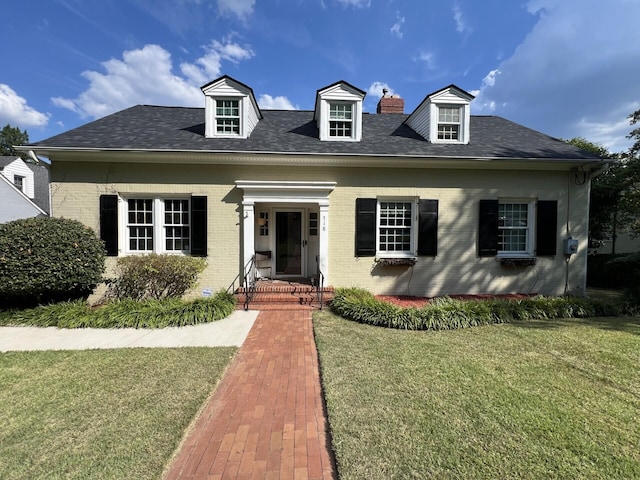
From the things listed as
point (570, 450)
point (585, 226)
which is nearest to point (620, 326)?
point (585, 226)

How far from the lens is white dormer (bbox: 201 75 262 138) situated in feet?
26.3

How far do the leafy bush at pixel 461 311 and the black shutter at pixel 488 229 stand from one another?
6.20 feet

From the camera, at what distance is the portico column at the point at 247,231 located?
24.6ft

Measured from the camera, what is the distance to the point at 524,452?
2.34 m

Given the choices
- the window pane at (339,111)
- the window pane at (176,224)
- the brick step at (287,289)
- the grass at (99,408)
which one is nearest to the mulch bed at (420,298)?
the brick step at (287,289)

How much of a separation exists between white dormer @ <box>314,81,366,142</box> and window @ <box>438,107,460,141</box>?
2503 millimetres

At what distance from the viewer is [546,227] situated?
798 cm

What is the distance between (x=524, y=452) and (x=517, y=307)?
4.61m

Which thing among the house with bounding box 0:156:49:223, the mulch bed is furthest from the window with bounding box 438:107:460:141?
the house with bounding box 0:156:49:223

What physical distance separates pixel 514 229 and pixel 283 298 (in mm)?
6928

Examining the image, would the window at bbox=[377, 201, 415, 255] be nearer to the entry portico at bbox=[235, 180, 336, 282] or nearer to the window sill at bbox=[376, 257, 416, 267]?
the window sill at bbox=[376, 257, 416, 267]

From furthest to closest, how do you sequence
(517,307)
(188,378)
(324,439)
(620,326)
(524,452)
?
(517,307)
(620,326)
(188,378)
(324,439)
(524,452)

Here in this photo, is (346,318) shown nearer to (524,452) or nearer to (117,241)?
(524,452)

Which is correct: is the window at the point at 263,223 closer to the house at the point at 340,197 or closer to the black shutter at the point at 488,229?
the house at the point at 340,197
